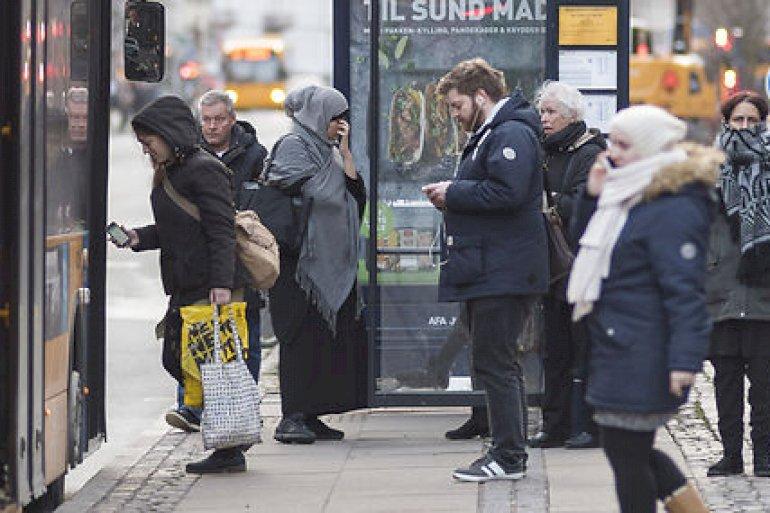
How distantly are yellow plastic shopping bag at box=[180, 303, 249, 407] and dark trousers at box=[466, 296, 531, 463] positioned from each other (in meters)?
1.10

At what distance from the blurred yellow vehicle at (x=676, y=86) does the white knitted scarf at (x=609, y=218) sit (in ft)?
140

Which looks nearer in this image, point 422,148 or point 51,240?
point 51,240

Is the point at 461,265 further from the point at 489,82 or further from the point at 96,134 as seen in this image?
the point at 96,134

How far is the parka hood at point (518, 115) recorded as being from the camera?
927 cm

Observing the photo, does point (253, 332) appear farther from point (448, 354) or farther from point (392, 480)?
point (392, 480)

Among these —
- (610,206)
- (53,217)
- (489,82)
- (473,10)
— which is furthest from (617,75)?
(610,206)

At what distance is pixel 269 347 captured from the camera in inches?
632

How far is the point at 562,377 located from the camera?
10.7 meters

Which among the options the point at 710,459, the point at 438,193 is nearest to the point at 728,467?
the point at 710,459

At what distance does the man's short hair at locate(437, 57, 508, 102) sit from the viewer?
9.34m

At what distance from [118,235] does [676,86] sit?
140 feet

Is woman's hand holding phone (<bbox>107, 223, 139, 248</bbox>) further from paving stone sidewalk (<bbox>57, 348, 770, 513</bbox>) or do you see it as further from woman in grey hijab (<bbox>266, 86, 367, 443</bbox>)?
woman in grey hijab (<bbox>266, 86, 367, 443</bbox>)

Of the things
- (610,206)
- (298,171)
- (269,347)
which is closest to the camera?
(610,206)

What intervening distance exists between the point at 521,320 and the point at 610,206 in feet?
8.09
